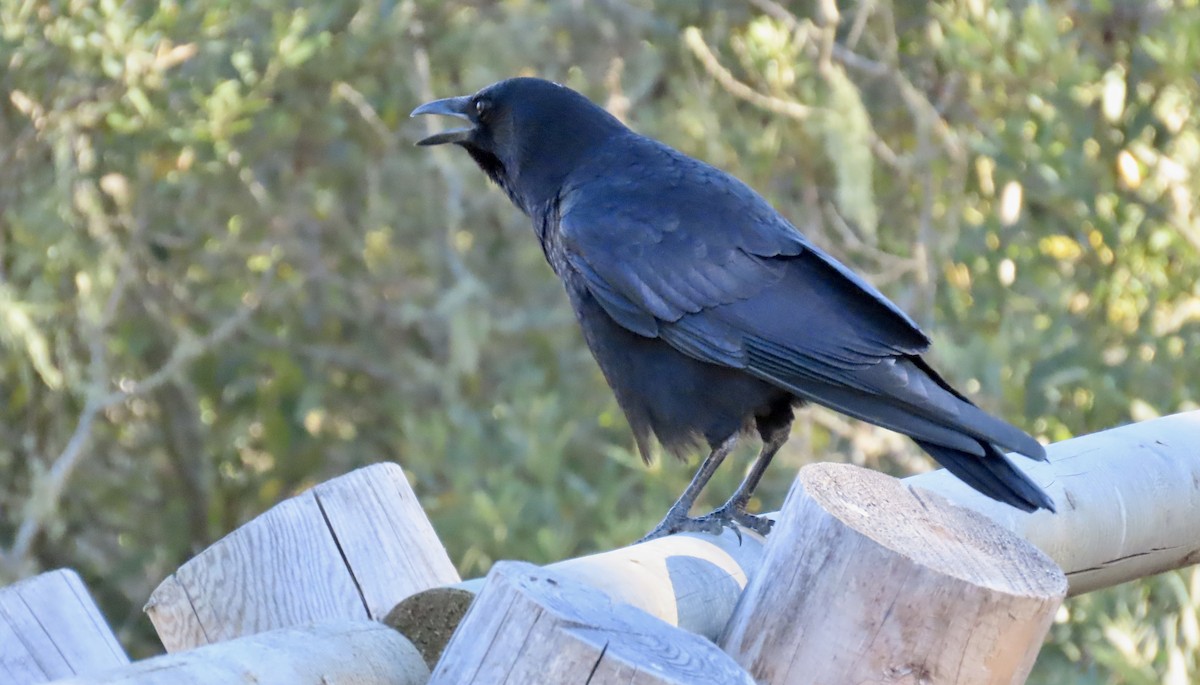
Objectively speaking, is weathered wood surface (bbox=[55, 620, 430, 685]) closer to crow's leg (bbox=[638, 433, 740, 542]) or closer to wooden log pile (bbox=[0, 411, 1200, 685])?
wooden log pile (bbox=[0, 411, 1200, 685])

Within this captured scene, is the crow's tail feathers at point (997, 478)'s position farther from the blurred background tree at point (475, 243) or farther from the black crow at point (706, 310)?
the blurred background tree at point (475, 243)

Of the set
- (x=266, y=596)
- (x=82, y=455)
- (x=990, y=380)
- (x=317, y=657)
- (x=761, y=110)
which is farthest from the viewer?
(x=761, y=110)

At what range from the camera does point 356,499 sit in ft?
8.43

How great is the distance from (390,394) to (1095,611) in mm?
3456

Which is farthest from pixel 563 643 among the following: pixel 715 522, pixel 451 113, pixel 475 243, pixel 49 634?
pixel 475 243

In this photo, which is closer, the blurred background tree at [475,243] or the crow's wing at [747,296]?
the crow's wing at [747,296]

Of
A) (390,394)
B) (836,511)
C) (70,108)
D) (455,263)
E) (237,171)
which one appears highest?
(836,511)

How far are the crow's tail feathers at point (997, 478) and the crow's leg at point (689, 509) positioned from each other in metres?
0.66

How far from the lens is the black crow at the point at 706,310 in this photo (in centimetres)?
344

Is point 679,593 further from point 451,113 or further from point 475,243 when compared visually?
point 475,243

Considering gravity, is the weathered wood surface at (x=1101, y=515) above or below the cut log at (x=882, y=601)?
below

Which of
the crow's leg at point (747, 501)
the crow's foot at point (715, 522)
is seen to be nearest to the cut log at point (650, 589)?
the crow's foot at point (715, 522)

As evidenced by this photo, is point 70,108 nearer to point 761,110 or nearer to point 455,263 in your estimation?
point 455,263

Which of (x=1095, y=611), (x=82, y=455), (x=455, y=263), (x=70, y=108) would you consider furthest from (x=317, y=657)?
(x=455, y=263)
